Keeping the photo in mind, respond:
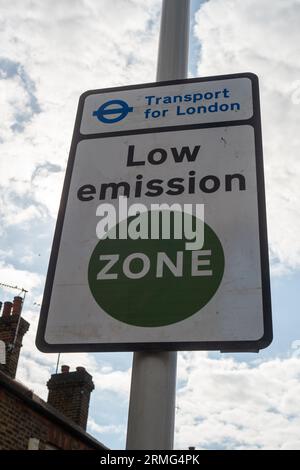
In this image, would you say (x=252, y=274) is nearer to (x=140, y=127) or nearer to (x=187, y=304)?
(x=187, y=304)

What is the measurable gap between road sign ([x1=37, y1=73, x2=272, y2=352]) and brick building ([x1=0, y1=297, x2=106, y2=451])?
8.51m

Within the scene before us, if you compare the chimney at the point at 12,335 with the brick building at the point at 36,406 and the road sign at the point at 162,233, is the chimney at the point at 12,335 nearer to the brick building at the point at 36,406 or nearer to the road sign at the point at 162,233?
the brick building at the point at 36,406

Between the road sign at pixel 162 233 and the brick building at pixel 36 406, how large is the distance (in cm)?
851

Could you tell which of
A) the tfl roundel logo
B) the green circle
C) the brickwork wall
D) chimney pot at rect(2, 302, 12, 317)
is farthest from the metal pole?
chimney pot at rect(2, 302, 12, 317)

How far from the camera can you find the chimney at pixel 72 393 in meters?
14.7


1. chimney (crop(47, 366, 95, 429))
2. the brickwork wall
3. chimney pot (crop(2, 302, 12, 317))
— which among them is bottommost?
the brickwork wall

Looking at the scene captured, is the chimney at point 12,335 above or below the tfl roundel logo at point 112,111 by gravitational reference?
above

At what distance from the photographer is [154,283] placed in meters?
1.69

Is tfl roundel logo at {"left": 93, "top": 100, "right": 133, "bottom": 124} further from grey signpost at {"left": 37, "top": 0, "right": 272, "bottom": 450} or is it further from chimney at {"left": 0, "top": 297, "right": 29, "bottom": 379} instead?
chimney at {"left": 0, "top": 297, "right": 29, "bottom": 379}

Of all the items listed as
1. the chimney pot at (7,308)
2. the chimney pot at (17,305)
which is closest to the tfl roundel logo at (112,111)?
the chimney pot at (17,305)

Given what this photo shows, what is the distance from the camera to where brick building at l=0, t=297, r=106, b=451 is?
394 inches

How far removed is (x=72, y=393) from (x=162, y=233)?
1414 cm

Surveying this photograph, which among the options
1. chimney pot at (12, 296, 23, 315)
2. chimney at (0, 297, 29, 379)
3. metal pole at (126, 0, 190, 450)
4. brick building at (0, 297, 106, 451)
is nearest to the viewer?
metal pole at (126, 0, 190, 450)
